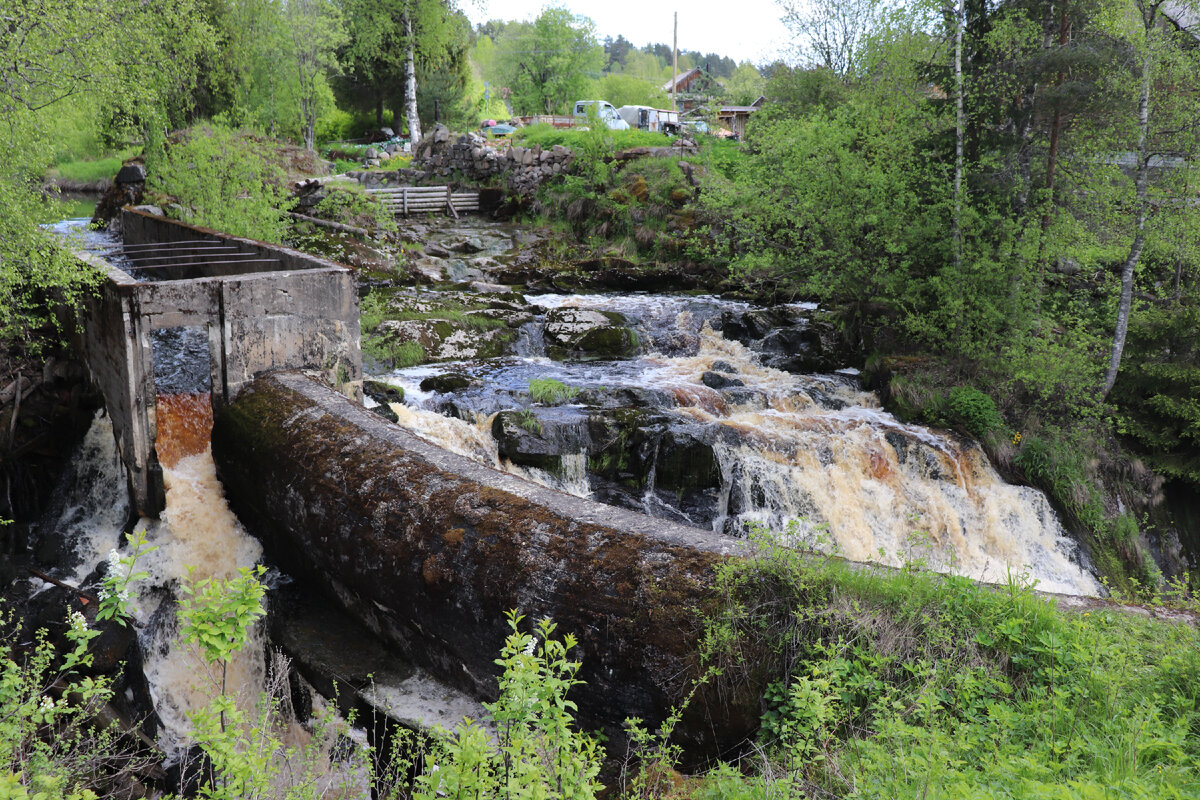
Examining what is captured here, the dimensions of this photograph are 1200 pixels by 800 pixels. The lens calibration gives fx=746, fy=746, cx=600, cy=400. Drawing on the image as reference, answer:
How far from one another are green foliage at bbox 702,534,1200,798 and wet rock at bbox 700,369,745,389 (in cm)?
899

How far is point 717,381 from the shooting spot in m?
14.3

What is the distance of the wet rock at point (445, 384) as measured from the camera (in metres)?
13.0

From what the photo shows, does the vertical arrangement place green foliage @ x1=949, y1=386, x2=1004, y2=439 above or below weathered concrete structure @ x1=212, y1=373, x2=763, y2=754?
below

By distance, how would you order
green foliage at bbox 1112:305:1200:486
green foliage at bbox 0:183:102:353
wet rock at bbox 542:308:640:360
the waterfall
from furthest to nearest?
1. wet rock at bbox 542:308:640:360
2. green foliage at bbox 1112:305:1200:486
3. green foliage at bbox 0:183:102:353
4. the waterfall

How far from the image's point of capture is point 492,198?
29.3 meters

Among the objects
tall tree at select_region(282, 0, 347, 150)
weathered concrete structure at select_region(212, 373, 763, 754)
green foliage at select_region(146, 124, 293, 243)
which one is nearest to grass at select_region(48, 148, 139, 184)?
tall tree at select_region(282, 0, 347, 150)

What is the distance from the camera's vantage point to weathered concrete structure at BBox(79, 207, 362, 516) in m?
8.41

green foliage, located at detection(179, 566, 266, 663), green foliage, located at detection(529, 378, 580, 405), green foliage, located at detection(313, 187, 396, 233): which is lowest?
green foliage, located at detection(529, 378, 580, 405)

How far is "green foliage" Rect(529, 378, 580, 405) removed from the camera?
1269 centimetres

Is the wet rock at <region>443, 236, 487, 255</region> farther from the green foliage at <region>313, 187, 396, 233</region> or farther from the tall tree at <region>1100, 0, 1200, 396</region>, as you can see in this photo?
the tall tree at <region>1100, 0, 1200, 396</region>

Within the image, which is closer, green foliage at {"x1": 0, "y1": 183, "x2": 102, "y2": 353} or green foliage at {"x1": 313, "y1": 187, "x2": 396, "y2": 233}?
green foliage at {"x1": 0, "y1": 183, "x2": 102, "y2": 353}

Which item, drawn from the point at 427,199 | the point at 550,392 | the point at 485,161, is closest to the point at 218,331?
the point at 550,392

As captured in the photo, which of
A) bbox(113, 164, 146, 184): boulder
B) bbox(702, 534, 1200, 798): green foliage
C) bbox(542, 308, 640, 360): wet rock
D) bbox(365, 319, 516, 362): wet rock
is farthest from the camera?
bbox(113, 164, 146, 184): boulder

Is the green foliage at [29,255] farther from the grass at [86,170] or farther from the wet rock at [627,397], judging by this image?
the grass at [86,170]
